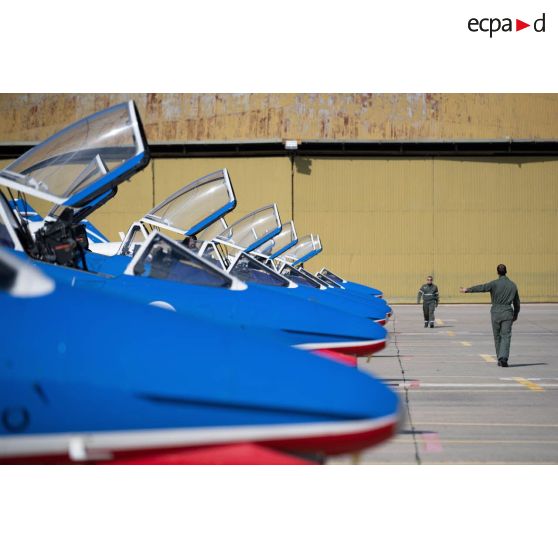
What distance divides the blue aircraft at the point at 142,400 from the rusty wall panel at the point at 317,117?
39556 mm

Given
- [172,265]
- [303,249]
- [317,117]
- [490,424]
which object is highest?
[317,117]

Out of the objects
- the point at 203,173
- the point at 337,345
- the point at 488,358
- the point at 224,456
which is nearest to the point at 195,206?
the point at 337,345

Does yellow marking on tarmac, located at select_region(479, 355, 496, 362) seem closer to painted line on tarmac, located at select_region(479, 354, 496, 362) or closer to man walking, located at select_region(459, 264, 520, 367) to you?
painted line on tarmac, located at select_region(479, 354, 496, 362)

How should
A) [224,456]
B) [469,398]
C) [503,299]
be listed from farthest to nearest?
[503,299] → [469,398] → [224,456]

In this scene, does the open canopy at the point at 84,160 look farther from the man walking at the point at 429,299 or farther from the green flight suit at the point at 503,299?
the man walking at the point at 429,299

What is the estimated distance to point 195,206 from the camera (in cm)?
1389

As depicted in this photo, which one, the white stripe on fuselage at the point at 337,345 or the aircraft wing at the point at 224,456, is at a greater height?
the aircraft wing at the point at 224,456

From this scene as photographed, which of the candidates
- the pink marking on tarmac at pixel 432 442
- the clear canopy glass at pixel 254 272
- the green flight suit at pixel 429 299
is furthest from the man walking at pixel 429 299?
the pink marking on tarmac at pixel 432 442

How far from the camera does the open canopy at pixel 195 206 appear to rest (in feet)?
45.1

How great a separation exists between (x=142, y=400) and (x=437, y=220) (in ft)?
133

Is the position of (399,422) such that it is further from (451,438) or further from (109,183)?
(451,438)

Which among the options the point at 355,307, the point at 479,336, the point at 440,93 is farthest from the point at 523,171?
the point at 355,307

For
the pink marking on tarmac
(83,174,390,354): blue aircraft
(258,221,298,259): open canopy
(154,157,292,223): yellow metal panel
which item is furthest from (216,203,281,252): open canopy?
(154,157,292,223): yellow metal panel

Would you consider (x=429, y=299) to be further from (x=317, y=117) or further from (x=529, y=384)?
(x=317, y=117)
